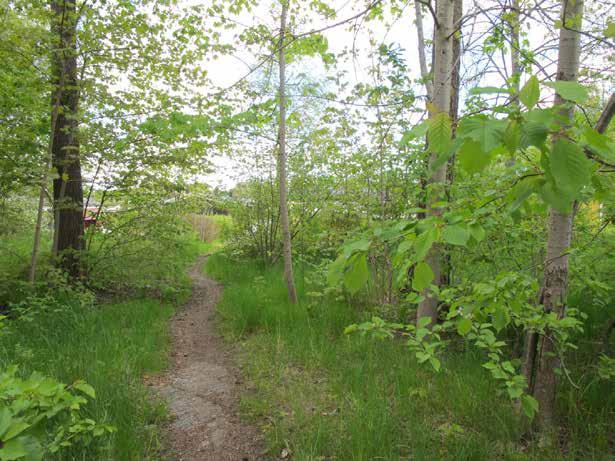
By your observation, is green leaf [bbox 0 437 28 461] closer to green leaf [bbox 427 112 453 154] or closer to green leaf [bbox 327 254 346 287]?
green leaf [bbox 327 254 346 287]

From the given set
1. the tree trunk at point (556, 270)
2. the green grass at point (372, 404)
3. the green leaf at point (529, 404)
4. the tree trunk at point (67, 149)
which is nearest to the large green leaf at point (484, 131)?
the tree trunk at point (556, 270)

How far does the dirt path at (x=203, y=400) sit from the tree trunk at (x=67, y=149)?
2.28 meters

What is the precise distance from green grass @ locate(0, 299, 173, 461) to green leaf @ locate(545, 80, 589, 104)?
2.75 metres

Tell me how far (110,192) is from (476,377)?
5584 mm

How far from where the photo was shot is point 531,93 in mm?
846

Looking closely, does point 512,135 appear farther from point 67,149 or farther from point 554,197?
point 67,149

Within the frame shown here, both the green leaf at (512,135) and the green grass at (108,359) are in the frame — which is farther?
the green grass at (108,359)

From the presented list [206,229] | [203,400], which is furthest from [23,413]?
[206,229]

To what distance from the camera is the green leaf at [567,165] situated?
31.4 inches

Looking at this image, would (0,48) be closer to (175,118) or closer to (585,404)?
(175,118)

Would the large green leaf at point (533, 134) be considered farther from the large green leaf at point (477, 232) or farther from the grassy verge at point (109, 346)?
the grassy verge at point (109, 346)

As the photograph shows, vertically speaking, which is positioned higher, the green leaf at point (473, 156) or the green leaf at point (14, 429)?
the green leaf at point (473, 156)

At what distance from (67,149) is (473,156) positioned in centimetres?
586

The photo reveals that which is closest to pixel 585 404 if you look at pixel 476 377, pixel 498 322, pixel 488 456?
pixel 476 377
